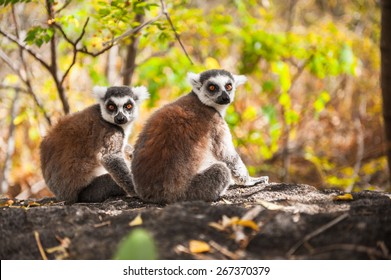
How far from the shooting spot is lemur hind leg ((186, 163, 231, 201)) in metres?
4.88

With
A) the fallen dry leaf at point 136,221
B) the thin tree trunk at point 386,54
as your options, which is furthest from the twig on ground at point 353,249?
the thin tree trunk at point 386,54

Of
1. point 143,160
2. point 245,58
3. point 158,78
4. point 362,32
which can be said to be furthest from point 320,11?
point 143,160

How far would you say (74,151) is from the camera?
5.52 m

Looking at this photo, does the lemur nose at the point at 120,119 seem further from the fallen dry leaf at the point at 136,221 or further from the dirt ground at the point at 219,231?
the fallen dry leaf at the point at 136,221

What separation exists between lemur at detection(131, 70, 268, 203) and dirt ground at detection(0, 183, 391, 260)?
0.89 m

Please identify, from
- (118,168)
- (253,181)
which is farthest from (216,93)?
(118,168)

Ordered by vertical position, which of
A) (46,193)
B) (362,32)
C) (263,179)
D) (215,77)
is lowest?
(46,193)

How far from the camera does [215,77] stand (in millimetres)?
5910

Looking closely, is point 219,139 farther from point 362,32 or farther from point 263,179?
point 362,32

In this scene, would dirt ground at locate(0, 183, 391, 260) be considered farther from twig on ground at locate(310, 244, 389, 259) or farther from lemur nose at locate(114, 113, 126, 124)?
lemur nose at locate(114, 113, 126, 124)

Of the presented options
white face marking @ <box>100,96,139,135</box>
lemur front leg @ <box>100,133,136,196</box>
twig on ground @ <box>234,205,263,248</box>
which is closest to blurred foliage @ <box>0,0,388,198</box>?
white face marking @ <box>100,96,139,135</box>

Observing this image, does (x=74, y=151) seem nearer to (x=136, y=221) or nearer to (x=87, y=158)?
(x=87, y=158)

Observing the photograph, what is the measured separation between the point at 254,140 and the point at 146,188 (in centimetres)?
425

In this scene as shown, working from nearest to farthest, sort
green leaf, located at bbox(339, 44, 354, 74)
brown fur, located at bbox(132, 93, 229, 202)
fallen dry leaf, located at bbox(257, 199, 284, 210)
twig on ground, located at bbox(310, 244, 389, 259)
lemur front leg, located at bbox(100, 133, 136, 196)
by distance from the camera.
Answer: twig on ground, located at bbox(310, 244, 389, 259)
fallen dry leaf, located at bbox(257, 199, 284, 210)
brown fur, located at bbox(132, 93, 229, 202)
lemur front leg, located at bbox(100, 133, 136, 196)
green leaf, located at bbox(339, 44, 354, 74)
